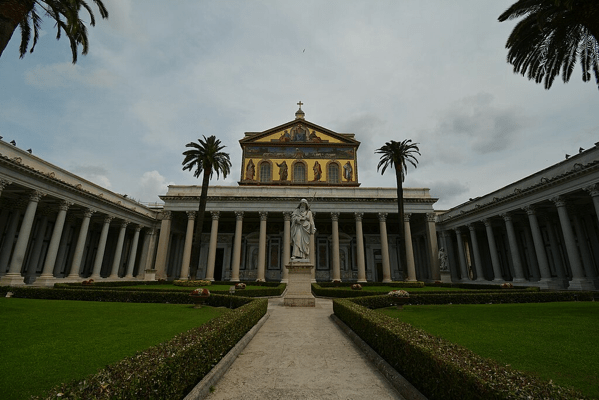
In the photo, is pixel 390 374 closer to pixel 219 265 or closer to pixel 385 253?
pixel 385 253

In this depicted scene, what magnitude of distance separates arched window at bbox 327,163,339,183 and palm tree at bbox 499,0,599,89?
1000 inches

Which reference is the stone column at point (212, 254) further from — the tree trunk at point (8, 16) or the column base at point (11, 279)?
the tree trunk at point (8, 16)

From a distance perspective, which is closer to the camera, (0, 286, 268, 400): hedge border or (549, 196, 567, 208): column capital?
(0, 286, 268, 400): hedge border

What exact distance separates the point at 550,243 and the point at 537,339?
2722 cm

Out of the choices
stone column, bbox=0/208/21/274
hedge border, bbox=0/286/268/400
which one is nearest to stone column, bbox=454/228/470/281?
hedge border, bbox=0/286/268/400

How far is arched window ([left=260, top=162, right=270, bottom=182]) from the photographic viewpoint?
1566 inches

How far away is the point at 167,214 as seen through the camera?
108 ft

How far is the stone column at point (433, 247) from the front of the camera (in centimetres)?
3112

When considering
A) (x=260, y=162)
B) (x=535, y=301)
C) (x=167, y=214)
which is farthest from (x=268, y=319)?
(x=260, y=162)

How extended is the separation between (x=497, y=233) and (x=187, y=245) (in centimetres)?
3606

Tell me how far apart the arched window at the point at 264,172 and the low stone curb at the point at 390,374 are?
1308 inches

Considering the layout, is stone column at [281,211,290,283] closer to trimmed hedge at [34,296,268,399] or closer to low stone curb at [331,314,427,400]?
low stone curb at [331,314,427,400]

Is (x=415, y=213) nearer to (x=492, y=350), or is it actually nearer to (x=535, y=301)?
(x=535, y=301)

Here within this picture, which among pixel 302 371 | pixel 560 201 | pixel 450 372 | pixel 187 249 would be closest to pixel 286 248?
pixel 187 249
